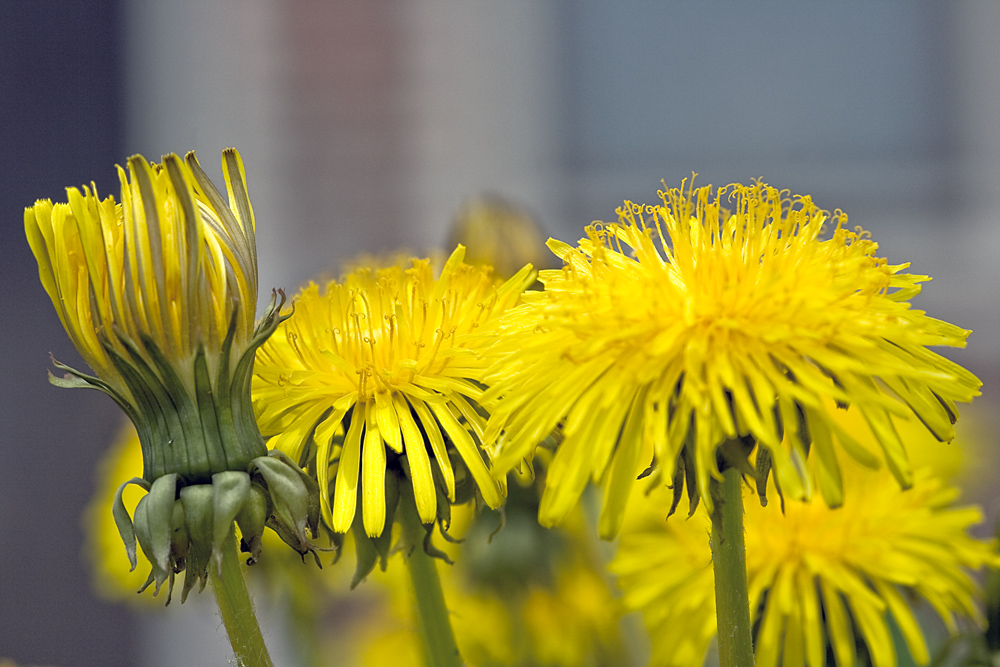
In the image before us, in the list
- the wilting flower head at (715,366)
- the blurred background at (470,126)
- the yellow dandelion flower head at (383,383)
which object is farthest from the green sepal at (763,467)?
the blurred background at (470,126)

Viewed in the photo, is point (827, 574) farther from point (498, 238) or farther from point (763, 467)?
point (498, 238)

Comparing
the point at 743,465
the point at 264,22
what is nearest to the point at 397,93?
the point at 264,22

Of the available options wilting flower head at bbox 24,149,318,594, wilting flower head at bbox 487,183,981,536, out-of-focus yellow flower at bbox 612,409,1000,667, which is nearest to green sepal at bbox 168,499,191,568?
wilting flower head at bbox 24,149,318,594

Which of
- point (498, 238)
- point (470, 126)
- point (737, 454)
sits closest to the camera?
point (737, 454)

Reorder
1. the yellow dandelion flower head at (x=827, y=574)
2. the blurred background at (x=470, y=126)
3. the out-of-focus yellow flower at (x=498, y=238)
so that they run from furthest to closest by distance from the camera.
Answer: the blurred background at (x=470, y=126)
the out-of-focus yellow flower at (x=498, y=238)
the yellow dandelion flower head at (x=827, y=574)

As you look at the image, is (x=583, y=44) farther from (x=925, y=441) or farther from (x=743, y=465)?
(x=743, y=465)

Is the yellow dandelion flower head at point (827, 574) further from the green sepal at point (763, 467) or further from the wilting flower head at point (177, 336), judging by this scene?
the wilting flower head at point (177, 336)

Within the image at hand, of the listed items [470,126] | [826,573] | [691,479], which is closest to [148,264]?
[691,479]
